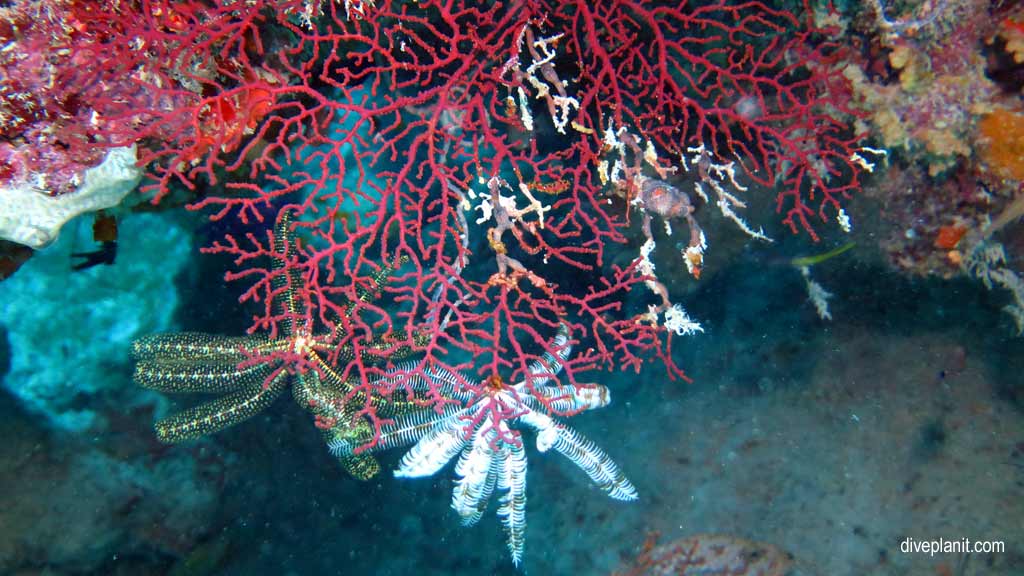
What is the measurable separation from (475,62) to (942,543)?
5.11 m

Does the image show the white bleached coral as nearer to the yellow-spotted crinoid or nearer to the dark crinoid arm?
the yellow-spotted crinoid

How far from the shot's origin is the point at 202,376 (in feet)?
12.0

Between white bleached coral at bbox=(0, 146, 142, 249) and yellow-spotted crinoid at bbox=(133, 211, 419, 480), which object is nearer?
white bleached coral at bbox=(0, 146, 142, 249)

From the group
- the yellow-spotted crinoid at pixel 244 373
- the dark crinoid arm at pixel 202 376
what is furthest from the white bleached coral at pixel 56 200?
the dark crinoid arm at pixel 202 376

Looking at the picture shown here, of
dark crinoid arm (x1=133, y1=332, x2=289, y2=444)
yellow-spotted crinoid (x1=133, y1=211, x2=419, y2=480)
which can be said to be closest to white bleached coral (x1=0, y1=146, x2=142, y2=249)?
yellow-spotted crinoid (x1=133, y1=211, x2=419, y2=480)

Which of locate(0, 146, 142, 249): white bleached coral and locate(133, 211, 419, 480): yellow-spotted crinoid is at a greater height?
locate(0, 146, 142, 249): white bleached coral

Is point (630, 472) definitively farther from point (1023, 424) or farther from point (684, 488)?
point (1023, 424)

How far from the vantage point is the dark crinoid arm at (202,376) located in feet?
12.1

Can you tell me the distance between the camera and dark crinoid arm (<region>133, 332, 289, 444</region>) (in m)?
3.68

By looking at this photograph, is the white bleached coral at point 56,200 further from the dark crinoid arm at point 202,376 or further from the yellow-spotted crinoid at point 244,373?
the dark crinoid arm at point 202,376

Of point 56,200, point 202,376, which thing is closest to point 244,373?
point 202,376

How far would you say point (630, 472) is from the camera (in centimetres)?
488

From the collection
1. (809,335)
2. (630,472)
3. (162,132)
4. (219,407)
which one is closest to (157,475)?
(219,407)

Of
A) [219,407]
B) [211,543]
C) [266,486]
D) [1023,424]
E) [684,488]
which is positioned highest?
[1023,424]
